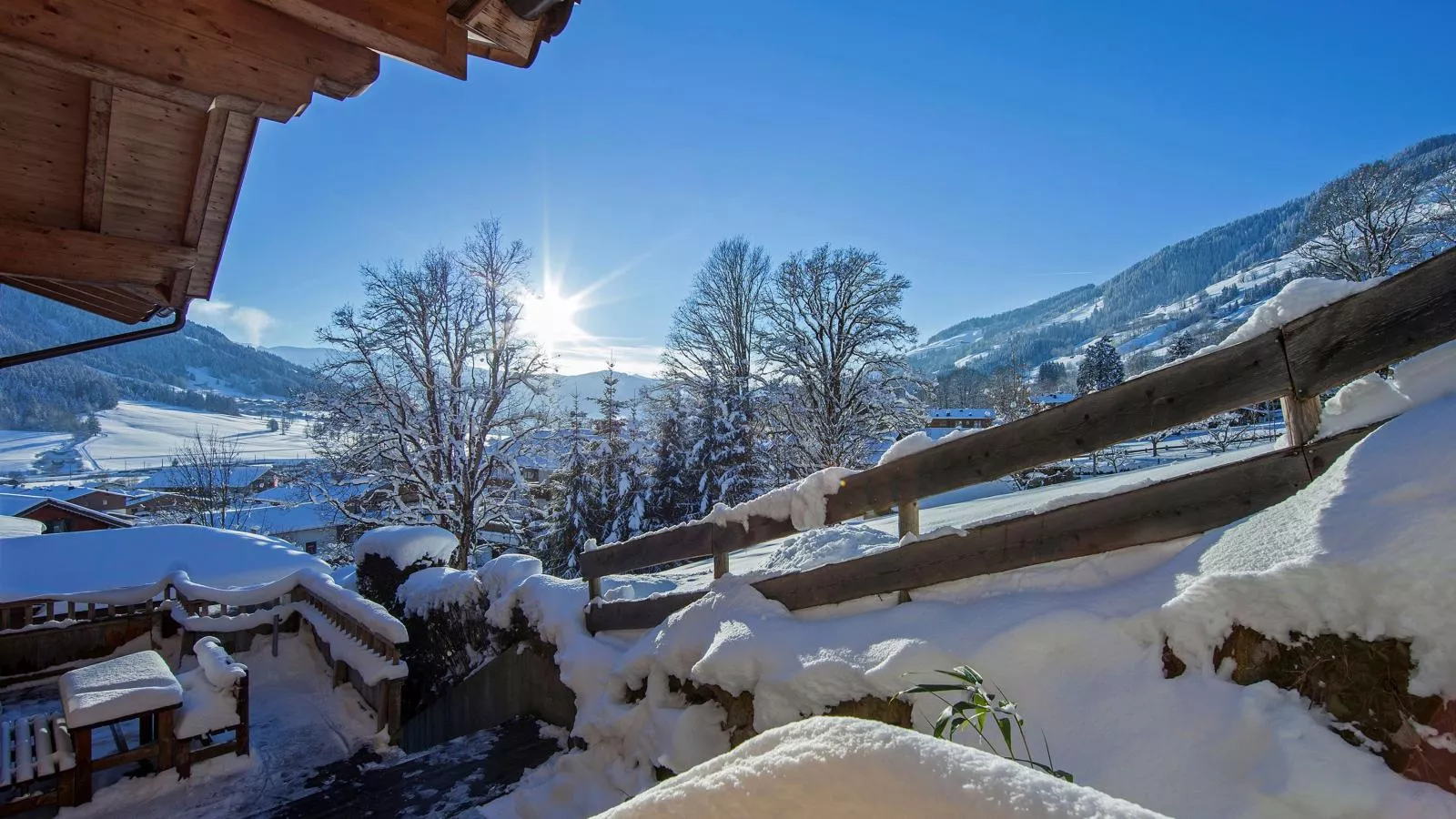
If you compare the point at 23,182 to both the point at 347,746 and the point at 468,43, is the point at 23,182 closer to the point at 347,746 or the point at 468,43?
the point at 468,43

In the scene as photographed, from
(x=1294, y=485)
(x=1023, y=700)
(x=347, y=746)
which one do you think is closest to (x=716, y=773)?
(x=1023, y=700)

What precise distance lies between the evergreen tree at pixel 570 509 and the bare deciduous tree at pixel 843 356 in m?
6.59

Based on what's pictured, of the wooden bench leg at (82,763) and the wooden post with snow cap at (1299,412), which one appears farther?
the wooden bench leg at (82,763)

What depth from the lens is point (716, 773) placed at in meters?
0.87

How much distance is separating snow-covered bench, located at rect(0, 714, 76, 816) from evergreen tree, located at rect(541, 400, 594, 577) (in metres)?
13.8

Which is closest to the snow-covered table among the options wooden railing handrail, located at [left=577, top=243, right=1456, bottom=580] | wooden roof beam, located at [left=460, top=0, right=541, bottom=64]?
wooden railing handrail, located at [left=577, top=243, right=1456, bottom=580]

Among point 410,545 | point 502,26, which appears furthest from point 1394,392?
point 410,545

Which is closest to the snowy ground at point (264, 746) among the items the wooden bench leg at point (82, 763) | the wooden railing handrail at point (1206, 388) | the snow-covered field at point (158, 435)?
the wooden bench leg at point (82, 763)

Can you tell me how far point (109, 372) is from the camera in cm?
10088

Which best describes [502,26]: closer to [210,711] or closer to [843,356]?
[210,711]

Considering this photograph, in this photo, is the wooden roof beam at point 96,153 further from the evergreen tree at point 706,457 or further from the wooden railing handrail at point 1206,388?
the evergreen tree at point 706,457

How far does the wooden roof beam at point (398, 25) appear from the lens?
1865 millimetres

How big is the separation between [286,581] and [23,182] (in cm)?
702

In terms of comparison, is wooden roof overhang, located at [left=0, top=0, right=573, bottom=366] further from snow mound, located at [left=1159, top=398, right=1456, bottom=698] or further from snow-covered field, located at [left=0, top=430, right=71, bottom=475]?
snow-covered field, located at [left=0, top=430, right=71, bottom=475]
